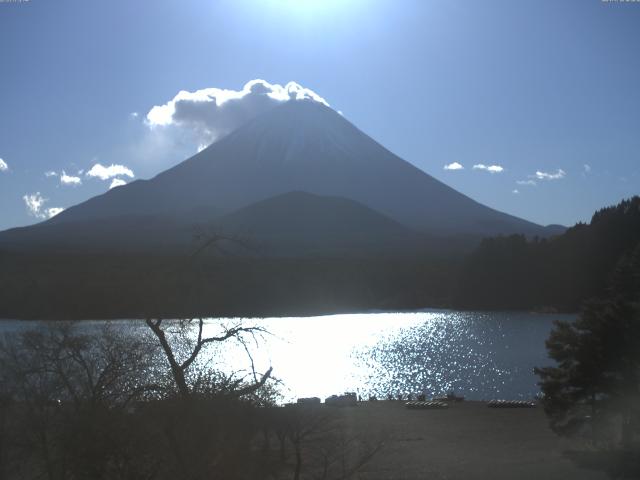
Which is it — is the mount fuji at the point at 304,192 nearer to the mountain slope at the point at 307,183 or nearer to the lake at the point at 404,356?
the mountain slope at the point at 307,183

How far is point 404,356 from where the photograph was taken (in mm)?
38375

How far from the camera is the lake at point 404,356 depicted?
2750 cm

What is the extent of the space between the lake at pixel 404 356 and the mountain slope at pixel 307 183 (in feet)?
165

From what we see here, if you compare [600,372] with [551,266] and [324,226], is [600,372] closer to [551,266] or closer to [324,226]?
[551,266]

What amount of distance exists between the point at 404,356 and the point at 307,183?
82.8 metres

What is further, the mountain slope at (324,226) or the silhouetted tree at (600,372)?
the mountain slope at (324,226)

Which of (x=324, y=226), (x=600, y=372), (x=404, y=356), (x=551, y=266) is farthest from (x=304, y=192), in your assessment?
(x=600, y=372)

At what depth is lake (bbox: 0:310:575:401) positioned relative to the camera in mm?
27500

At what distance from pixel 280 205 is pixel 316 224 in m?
5.79

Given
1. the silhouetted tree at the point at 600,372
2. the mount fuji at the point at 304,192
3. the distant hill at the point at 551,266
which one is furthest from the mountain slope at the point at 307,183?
the silhouetted tree at the point at 600,372

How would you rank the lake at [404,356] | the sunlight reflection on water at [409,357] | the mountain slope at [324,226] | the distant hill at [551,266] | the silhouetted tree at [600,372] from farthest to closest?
the mountain slope at [324,226] → the distant hill at [551,266] → the sunlight reflection on water at [409,357] → the lake at [404,356] → the silhouetted tree at [600,372]

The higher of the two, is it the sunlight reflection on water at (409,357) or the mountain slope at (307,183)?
the mountain slope at (307,183)

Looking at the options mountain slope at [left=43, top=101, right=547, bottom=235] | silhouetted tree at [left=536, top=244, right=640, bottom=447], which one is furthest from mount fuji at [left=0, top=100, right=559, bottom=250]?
silhouetted tree at [left=536, top=244, right=640, bottom=447]

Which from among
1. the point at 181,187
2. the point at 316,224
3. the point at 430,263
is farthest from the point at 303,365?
the point at 181,187
